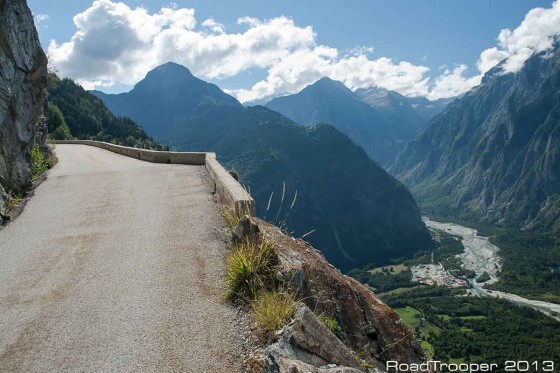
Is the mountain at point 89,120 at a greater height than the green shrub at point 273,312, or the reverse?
the mountain at point 89,120

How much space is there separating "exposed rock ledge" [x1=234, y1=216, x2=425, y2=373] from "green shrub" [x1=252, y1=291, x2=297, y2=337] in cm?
19

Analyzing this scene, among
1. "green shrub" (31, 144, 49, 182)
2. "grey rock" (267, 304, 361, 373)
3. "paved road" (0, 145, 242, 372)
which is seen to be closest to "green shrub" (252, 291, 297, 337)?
"grey rock" (267, 304, 361, 373)

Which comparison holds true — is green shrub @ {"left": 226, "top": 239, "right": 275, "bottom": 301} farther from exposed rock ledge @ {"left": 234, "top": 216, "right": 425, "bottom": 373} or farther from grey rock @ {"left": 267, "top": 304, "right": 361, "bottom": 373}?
grey rock @ {"left": 267, "top": 304, "right": 361, "bottom": 373}

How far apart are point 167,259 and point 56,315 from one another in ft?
7.95

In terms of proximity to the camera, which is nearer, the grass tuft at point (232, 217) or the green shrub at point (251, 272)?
the green shrub at point (251, 272)

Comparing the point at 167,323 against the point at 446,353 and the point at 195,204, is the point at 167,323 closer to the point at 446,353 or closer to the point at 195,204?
the point at 195,204

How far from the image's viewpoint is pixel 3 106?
50.3 feet

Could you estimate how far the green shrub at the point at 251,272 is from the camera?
22.2 ft

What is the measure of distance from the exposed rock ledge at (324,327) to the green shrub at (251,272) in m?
0.22

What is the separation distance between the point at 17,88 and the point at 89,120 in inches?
→ 5222

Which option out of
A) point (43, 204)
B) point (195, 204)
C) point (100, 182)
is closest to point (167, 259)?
point (195, 204)

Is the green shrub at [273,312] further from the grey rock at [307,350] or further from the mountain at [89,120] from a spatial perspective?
the mountain at [89,120]

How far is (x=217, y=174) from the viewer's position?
13.7 meters

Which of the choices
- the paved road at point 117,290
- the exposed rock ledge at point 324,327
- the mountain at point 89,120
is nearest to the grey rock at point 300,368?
the exposed rock ledge at point 324,327
